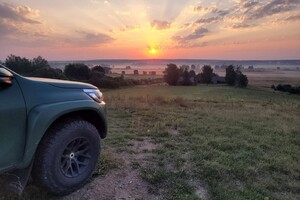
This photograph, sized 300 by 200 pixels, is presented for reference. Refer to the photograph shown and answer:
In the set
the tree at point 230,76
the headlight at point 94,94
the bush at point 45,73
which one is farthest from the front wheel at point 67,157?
the tree at point 230,76

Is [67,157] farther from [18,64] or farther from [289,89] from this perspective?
[289,89]

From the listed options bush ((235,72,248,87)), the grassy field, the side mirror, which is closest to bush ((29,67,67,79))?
the grassy field

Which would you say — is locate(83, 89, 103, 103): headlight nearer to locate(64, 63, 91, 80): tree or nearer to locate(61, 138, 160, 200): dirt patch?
locate(61, 138, 160, 200): dirt patch

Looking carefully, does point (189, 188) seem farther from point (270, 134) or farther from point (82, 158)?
point (270, 134)

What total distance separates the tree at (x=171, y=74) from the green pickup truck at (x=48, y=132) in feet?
217

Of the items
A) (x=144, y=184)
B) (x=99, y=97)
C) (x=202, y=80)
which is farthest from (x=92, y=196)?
(x=202, y=80)

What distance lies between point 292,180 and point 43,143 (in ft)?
11.6

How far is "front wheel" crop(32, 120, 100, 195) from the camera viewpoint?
10.2 feet

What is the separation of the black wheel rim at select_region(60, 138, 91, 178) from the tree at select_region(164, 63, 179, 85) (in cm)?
6608

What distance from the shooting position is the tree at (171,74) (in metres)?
69.8

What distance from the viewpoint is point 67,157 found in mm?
3379

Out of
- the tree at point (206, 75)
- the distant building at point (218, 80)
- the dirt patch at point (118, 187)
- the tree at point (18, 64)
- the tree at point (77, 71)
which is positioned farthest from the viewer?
the tree at point (206, 75)

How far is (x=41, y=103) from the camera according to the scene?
2.94m

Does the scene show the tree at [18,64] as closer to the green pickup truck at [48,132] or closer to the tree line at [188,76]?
the green pickup truck at [48,132]
